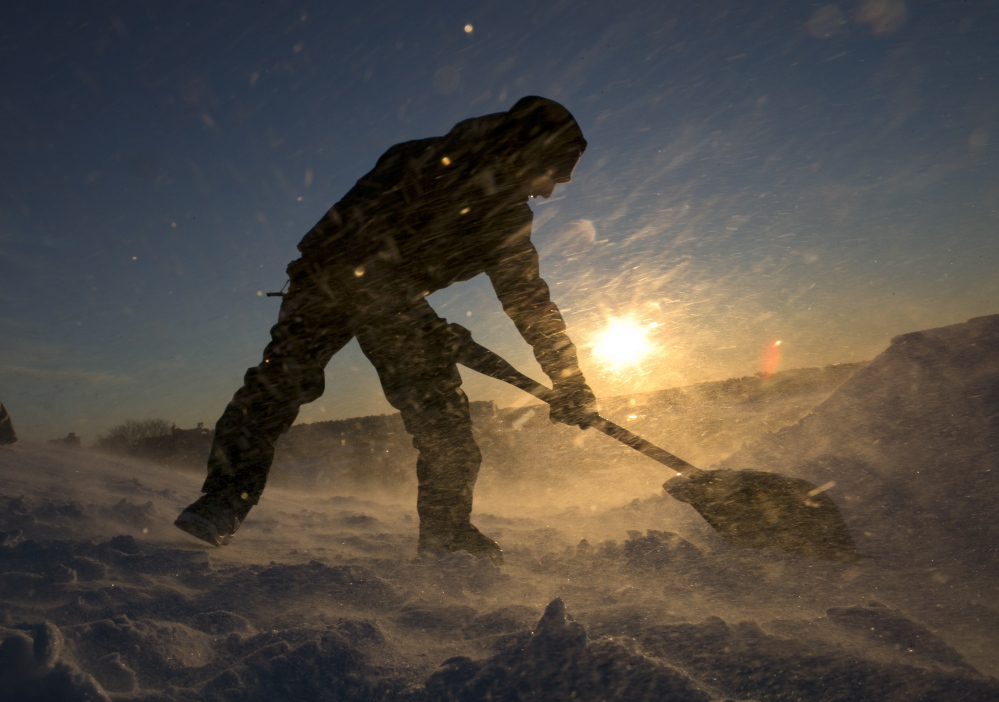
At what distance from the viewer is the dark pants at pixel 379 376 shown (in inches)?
96.7

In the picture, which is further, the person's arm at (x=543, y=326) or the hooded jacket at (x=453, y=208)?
the person's arm at (x=543, y=326)

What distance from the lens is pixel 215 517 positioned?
233cm

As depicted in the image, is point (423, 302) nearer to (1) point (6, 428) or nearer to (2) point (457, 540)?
(2) point (457, 540)

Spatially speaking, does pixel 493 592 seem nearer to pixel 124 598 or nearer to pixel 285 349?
pixel 124 598

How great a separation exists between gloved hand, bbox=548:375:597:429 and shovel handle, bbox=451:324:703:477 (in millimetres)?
46

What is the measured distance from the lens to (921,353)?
9.29 ft

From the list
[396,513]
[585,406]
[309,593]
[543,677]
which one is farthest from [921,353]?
[396,513]

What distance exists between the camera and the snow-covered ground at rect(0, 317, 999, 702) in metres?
1.07

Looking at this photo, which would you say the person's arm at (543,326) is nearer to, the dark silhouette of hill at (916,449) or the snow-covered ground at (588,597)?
the snow-covered ground at (588,597)

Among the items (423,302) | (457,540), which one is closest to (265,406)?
(423,302)

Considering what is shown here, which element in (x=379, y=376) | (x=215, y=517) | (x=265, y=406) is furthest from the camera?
(x=379, y=376)

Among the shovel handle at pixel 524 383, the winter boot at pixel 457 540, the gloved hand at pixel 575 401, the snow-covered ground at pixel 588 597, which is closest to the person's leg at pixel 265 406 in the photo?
the snow-covered ground at pixel 588 597

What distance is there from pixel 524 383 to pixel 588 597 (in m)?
1.40

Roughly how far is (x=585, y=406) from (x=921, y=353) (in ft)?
6.06
